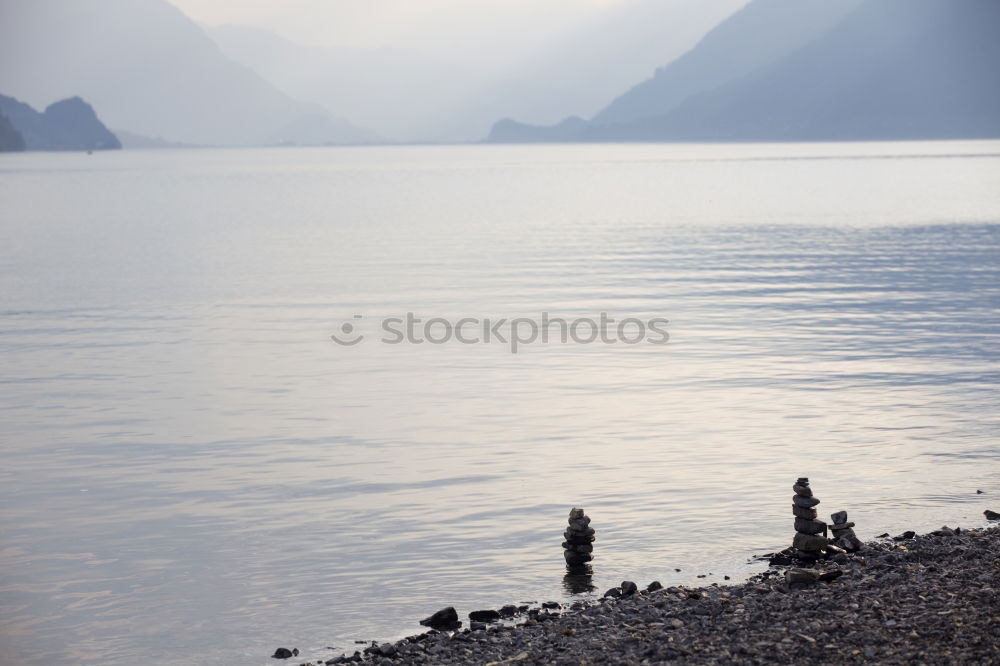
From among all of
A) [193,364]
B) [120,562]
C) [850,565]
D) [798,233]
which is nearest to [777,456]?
[850,565]

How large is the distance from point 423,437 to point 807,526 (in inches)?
432

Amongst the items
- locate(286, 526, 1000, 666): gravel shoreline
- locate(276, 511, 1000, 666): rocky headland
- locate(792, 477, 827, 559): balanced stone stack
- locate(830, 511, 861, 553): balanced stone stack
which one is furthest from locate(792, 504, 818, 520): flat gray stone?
locate(286, 526, 1000, 666): gravel shoreline

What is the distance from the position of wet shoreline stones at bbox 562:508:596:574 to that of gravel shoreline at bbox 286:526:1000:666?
170cm

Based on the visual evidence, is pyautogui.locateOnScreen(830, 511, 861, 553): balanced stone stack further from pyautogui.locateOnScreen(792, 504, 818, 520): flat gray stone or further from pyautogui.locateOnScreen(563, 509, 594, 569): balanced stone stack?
pyautogui.locateOnScreen(563, 509, 594, 569): balanced stone stack

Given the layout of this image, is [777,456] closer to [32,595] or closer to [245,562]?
[245,562]

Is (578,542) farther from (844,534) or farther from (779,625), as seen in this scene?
(779,625)

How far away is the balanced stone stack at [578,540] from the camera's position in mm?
17531

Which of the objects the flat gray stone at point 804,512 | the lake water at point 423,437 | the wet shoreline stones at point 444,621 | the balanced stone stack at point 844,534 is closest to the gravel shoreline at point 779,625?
the wet shoreline stones at point 444,621

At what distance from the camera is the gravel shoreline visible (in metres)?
13.0

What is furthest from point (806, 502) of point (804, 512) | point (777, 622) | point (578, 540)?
point (777, 622)

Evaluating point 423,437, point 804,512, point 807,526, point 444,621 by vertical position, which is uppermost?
point 423,437

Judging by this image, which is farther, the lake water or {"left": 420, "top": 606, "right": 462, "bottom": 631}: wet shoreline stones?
the lake water

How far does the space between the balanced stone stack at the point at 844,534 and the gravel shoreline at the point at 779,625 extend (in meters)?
0.60

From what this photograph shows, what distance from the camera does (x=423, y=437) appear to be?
26.5 meters
